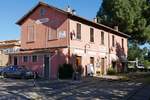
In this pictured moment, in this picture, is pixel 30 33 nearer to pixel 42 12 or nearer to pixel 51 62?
pixel 42 12

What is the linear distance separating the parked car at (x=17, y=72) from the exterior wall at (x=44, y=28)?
4.31 meters

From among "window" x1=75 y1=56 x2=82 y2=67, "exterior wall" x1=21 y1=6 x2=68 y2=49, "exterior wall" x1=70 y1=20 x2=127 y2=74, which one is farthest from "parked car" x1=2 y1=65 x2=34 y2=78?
"window" x1=75 y1=56 x2=82 y2=67

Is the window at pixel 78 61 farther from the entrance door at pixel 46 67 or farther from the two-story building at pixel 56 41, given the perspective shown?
the entrance door at pixel 46 67

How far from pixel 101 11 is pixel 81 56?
25.7m

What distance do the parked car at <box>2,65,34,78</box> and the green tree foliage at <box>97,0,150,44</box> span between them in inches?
1026

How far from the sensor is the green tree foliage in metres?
54.9

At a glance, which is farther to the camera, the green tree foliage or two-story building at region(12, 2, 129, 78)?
the green tree foliage

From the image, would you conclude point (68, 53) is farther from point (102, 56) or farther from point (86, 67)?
point (102, 56)

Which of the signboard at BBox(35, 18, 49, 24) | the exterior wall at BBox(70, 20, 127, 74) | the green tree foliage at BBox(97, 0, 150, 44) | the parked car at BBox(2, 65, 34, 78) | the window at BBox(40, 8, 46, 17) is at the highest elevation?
the green tree foliage at BBox(97, 0, 150, 44)

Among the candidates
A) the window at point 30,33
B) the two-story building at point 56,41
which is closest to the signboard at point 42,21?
the two-story building at point 56,41

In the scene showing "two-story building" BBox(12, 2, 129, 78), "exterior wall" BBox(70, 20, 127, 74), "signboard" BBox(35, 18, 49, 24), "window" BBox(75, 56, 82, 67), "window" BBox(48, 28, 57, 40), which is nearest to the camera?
"two-story building" BBox(12, 2, 129, 78)

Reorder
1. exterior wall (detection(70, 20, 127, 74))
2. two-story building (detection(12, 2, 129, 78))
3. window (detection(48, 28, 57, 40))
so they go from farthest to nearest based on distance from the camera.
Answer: window (detection(48, 28, 57, 40)) < exterior wall (detection(70, 20, 127, 74)) < two-story building (detection(12, 2, 129, 78))

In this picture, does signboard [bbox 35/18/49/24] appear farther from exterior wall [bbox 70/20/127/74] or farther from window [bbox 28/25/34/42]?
exterior wall [bbox 70/20/127/74]

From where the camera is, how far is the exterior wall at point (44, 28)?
34966 mm
